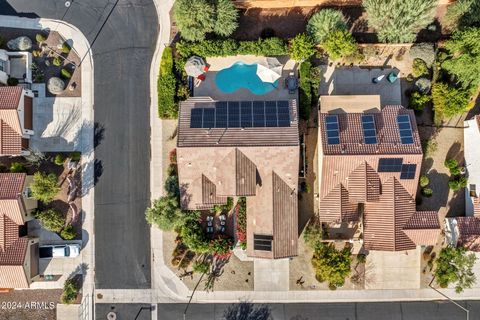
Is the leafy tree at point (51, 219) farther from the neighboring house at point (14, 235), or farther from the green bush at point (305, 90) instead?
the green bush at point (305, 90)

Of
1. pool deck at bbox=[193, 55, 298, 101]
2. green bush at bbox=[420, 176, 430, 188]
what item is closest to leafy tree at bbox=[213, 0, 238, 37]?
pool deck at bbox=[193, 55, 298, 101]

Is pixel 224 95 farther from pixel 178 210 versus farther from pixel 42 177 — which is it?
pixel 42 177

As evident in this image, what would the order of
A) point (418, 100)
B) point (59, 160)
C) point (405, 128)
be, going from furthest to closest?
1. point (59, 160)
2. point (418, 100)
3. point (405, 128)

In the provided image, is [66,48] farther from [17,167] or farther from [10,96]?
[17,167]

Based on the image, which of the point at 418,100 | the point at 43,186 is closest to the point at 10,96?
the point at 43,186

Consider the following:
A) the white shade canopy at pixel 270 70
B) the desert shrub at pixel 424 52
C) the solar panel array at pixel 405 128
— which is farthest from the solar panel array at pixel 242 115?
the desert shrub at pixel 424 52

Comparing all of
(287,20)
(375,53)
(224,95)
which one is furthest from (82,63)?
(375,53)
